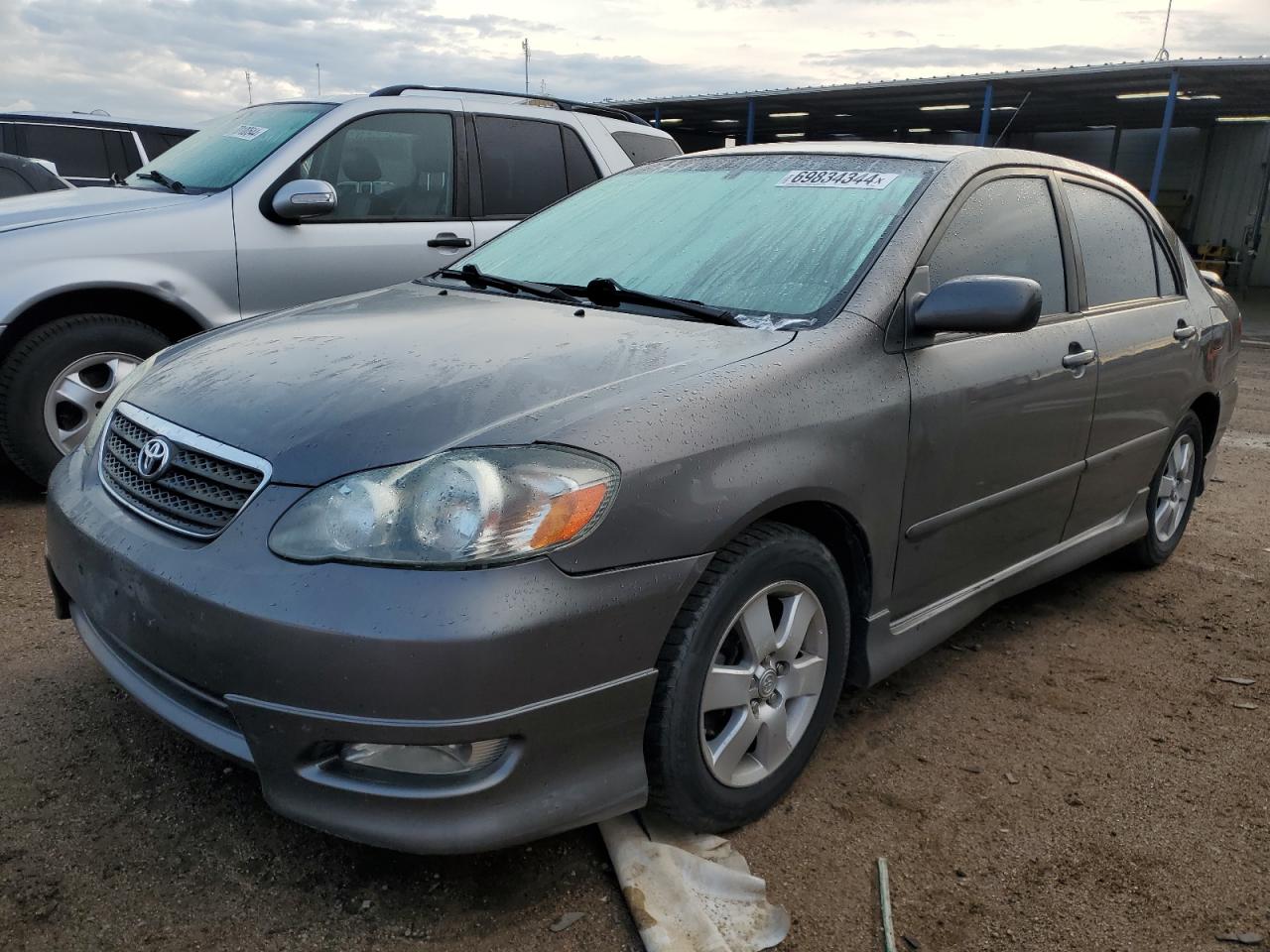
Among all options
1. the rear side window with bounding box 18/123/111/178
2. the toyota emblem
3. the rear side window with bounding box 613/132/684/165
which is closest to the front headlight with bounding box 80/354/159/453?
the toyota emblem

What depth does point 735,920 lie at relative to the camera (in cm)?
204

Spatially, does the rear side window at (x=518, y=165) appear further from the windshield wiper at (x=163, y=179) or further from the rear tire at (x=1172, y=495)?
the rear tire at (x=1172, y=495)

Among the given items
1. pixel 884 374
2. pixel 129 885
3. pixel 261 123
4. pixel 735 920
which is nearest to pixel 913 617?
pixel 884 374

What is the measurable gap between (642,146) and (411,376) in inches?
176

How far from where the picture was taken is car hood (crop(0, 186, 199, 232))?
14.0 feet

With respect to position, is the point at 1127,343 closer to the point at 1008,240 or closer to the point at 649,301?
the point at 1008,240

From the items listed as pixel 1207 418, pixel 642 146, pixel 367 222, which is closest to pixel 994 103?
pixel 642 146

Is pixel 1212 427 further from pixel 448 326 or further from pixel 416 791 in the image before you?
pixel 416 791

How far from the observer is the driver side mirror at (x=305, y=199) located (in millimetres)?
4531

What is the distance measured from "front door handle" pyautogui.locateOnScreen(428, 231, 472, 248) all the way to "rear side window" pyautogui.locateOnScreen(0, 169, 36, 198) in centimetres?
395

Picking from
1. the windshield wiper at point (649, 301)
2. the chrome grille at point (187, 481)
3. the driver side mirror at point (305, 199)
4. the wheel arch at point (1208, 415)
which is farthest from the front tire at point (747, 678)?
the driver side mirror at point (305, 199)

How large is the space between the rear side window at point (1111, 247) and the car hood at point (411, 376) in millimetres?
1611

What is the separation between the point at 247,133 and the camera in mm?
5109

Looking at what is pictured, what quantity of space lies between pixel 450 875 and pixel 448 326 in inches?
51.0
